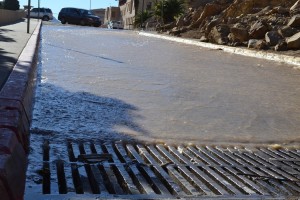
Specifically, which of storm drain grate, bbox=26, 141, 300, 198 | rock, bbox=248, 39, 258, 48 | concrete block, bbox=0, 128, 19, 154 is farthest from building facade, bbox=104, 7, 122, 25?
concrete block, bbox=0, 128, 19, 154

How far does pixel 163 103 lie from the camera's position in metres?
6.70

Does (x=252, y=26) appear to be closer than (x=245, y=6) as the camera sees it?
Yes

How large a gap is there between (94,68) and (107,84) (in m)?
2.13

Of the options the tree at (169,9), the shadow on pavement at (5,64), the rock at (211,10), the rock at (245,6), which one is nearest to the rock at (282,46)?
the shadow on pavement at (5,64)

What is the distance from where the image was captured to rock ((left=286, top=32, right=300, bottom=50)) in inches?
560

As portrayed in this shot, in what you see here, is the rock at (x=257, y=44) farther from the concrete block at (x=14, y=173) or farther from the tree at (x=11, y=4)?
the tree at (x=11, y=4)

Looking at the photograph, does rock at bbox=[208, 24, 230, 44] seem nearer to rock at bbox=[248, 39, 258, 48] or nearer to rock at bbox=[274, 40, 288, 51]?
rock at bbox=[248, 39, 258, 48]

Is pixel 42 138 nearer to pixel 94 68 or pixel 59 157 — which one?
pixel 59 157

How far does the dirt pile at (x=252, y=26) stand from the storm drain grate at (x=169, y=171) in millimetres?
10743

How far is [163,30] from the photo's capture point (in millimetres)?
31969

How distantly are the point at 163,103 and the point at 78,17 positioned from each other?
3628 cm

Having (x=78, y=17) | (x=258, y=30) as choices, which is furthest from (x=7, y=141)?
(x=78, y=17)

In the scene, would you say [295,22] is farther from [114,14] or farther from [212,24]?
[114,14]

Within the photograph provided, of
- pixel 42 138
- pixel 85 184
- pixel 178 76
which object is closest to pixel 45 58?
pixel 178 76
